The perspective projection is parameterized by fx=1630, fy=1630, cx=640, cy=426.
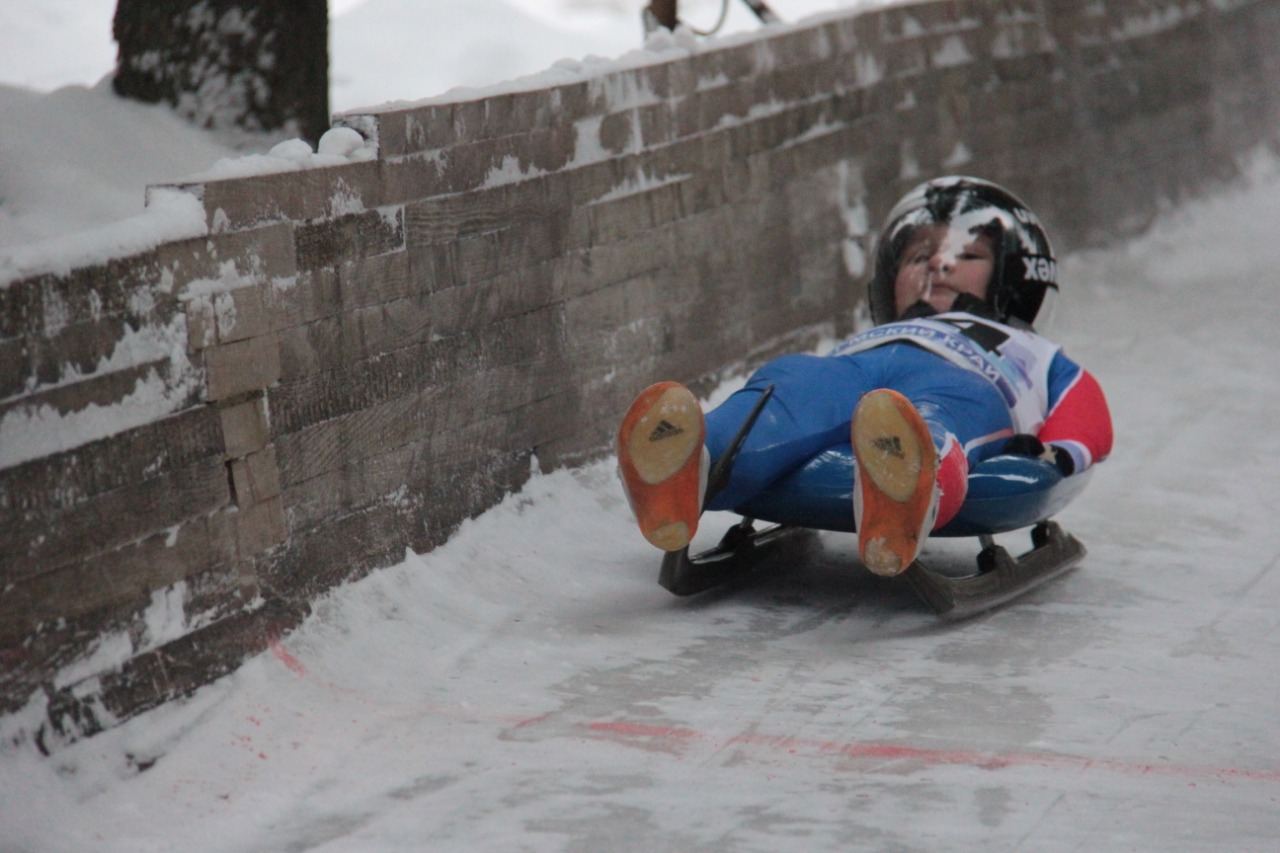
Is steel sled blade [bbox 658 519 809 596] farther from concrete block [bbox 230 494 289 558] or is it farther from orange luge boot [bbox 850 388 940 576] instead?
concrete block [bbox 230 494 289 558]

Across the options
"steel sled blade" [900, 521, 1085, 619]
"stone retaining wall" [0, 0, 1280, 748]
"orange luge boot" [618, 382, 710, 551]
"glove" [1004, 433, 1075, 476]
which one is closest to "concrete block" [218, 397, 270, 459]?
"stone retaining wall" [0, 0, 1280, 748]

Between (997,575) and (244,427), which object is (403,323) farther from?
(997,575)

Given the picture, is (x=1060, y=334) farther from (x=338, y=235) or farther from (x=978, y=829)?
(x=978, y=829)

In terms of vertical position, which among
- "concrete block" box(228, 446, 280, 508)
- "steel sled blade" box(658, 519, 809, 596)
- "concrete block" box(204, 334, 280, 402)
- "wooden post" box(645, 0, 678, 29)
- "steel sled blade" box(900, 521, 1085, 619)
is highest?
"wooden post" box(645, 0, 678, 29)

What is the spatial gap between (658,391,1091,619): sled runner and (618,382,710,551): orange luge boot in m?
0.20

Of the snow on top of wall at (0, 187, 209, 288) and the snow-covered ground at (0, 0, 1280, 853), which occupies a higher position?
the snow on top of wall at (0, 187, 209, 288)

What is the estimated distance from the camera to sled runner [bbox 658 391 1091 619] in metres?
4.10

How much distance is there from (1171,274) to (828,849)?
716 centimetres

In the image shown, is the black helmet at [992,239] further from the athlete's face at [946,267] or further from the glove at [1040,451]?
the glove at [1040,451]

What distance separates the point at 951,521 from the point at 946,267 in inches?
45.7

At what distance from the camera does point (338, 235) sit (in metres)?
4.04

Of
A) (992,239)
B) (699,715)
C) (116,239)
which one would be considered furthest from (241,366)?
(992,239)

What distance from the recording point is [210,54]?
18.1 feet

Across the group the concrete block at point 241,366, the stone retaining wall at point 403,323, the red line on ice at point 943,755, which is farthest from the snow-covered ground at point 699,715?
the concrete block at point 241,366
